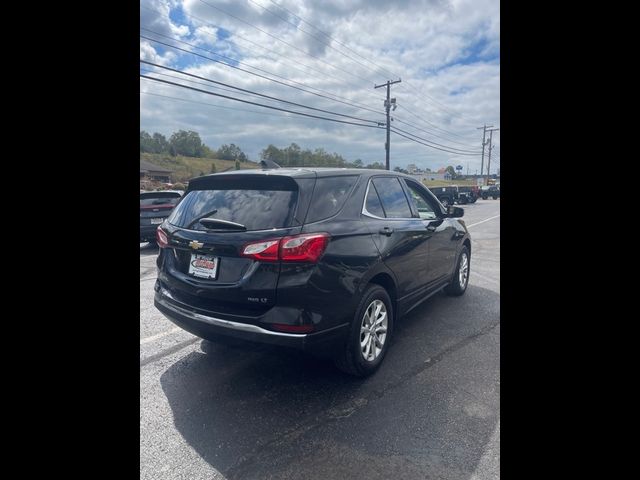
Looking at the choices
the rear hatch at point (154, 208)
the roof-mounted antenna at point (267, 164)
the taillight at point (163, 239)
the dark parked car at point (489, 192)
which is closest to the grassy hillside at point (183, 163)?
the dark parked car at point (489, 192)

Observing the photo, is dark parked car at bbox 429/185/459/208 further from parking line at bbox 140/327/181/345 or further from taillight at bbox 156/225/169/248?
taillight at bbox 156/225/169/248

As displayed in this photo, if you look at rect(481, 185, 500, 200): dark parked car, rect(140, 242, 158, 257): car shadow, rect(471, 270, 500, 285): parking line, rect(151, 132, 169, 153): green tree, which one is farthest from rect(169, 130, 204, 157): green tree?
rect(471, 270, 500, 285): parking line

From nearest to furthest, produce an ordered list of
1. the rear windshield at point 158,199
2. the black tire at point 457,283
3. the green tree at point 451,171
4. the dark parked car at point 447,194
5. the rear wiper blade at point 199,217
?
the rear wiper blade at point 199,217 → the black tire at point 457,283 → the rear windshield at point 158,199 → the dark parked car at point 447,194 → the green tree at point 451,171

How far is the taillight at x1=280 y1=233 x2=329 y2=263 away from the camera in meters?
2.54

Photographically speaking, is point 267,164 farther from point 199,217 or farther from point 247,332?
point 247,332

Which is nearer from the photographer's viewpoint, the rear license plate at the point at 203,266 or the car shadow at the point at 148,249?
the rear license plate at the point at 203,266

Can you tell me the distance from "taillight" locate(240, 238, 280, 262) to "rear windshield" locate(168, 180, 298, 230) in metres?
0.13

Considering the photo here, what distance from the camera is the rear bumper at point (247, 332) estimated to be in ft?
8.37

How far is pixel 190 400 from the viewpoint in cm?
277

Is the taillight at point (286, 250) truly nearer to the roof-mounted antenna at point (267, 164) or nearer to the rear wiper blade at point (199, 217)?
the rear wiper blade at point (199, 217)

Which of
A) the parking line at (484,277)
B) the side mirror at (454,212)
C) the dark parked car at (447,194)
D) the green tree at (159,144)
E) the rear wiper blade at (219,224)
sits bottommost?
the parking line at (484,277)
